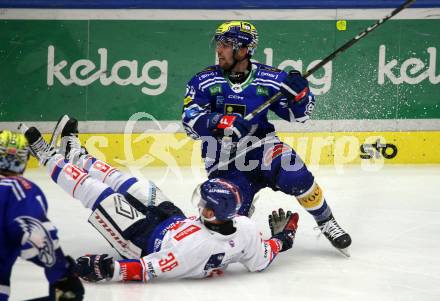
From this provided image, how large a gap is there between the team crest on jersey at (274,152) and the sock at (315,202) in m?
0.24

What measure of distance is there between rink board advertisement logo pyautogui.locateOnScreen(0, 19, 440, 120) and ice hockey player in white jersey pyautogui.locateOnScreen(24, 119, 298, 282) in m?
2.36

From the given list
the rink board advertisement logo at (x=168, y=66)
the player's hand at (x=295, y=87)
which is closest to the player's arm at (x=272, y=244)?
the player's hand at (x=295, y=87)

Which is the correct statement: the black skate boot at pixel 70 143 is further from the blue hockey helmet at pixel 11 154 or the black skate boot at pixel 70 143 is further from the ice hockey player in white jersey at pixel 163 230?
the blue hockey helmet at pixel 11 154

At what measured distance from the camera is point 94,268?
15.7 ft

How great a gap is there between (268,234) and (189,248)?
1.40 meters

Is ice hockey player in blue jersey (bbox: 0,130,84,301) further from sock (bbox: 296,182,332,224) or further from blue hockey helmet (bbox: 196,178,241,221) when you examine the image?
sock (bbox: 296,182,332,224)

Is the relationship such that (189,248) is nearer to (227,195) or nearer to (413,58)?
(227,195)

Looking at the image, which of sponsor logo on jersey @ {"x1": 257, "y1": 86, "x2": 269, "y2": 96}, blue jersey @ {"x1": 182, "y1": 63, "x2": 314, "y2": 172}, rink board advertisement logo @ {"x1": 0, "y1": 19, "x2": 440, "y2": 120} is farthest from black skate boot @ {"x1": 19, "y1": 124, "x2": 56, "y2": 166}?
rink board advertisement logo @ {"x1": 0, "y1": 19, "x2": 440, "y2": 120}

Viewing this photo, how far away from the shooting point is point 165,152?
8023mm

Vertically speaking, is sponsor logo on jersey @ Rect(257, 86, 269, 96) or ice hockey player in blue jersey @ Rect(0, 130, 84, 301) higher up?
sponsor logo on jersey @ Rect(257, 86, 269, 96)

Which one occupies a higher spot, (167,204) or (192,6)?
(192,6)

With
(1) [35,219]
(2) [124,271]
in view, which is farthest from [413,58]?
(1) [35,219]

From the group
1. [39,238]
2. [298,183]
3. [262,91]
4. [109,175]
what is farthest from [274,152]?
[39,238]

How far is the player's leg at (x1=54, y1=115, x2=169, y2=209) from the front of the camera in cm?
536
